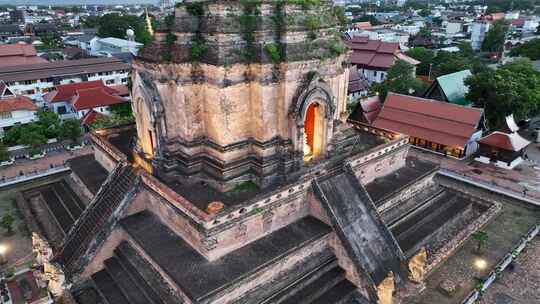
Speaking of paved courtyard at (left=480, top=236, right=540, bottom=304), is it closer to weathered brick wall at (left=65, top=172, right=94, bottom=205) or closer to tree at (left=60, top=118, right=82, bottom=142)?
weathered brick wall at (left=65, top=172, right=94, bottom=205)

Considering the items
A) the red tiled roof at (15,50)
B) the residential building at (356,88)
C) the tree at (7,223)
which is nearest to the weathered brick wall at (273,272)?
the tree at (7,223)

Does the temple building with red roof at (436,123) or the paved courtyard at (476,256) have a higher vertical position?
the temple building with red roof at (436,123)

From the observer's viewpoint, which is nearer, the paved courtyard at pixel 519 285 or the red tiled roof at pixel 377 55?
the paved courtyard at pixel 519 285

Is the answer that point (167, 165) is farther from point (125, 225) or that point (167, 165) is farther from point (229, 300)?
point (229, 300)

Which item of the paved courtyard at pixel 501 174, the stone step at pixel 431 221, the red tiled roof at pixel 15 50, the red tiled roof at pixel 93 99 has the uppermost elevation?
the red tiled roof at pixel 15 50

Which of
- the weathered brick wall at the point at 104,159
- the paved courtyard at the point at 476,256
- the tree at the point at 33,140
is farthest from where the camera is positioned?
the tree at the point at 33,140

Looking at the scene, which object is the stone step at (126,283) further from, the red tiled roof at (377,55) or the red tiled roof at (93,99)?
the red tiled roof at (377,55)

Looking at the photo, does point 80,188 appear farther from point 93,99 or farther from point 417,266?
point 93,99
